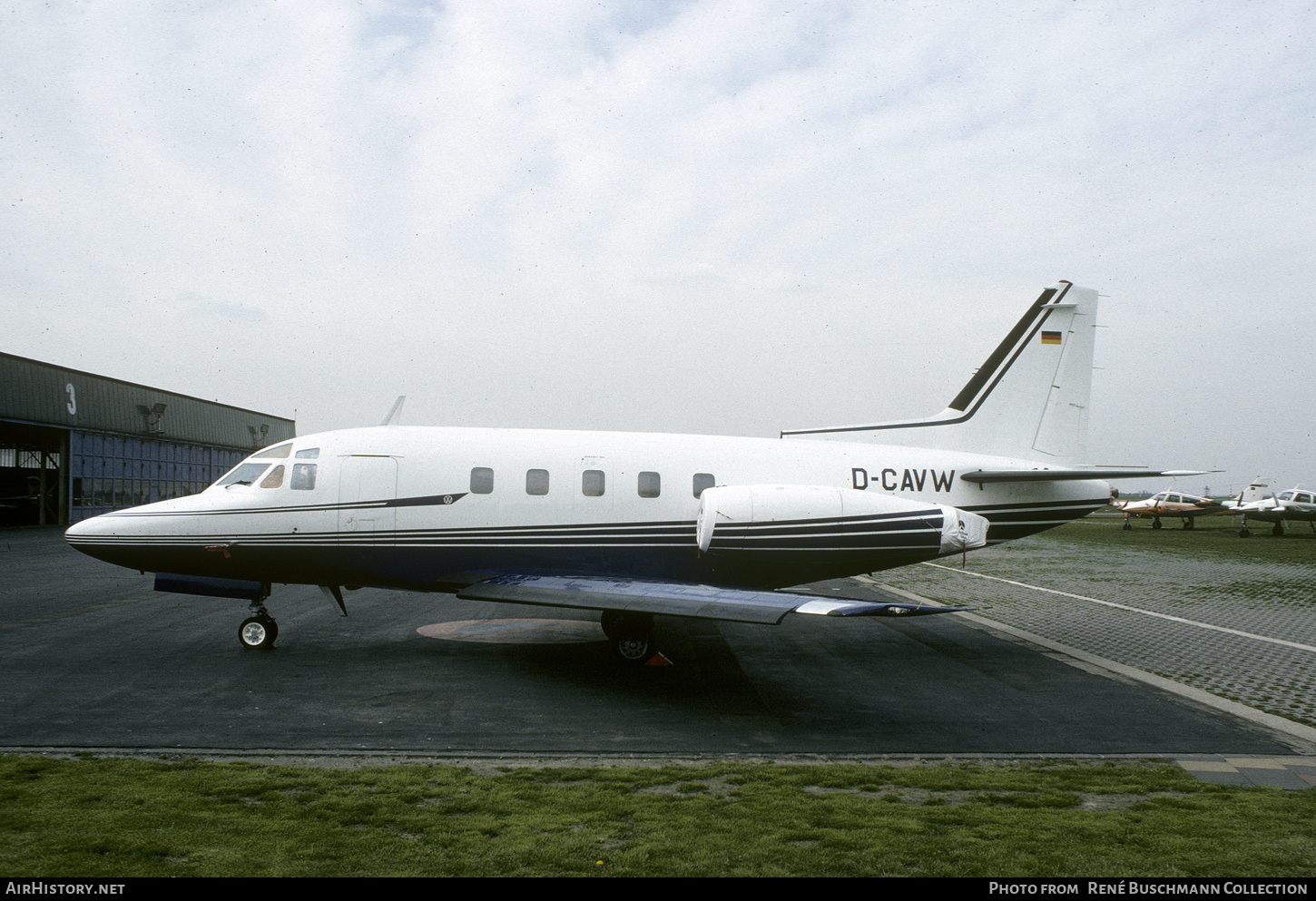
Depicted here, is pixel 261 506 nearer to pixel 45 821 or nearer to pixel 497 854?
Result: pixel 45 821

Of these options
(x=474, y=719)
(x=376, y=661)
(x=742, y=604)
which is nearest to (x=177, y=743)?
(x=474, y=719)

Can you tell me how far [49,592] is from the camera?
17.0 metres

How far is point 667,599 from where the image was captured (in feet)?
32.2

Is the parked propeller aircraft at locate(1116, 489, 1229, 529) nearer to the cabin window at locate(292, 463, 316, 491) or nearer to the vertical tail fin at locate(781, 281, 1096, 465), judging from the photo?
the vertical tail fin at locate(781, 281, 1096, 465)

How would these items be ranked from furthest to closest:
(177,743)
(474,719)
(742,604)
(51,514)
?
1. (51,514)
2. (742,604)
3. (474,719)
4. (177,743)

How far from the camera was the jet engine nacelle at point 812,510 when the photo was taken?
11141 millimetres

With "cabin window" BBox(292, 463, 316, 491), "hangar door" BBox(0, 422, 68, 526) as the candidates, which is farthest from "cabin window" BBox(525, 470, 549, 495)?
"hangar door" BBox(0, 422, 68, 526)

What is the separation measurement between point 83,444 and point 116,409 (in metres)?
3.36

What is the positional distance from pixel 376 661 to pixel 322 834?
6149mm

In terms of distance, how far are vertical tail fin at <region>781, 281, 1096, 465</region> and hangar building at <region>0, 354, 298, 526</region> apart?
42.5m

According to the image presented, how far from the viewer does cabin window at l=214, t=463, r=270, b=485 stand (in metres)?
12.0

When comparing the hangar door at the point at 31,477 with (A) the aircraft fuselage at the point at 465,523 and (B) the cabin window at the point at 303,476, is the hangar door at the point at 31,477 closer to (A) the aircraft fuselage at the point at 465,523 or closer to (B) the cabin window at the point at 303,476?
(A) the aircraft fuselage at the point at 465,523

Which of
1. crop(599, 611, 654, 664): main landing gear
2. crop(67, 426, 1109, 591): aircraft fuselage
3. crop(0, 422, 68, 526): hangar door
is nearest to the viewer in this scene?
crop(599, 611, 654, 664): main landing gear

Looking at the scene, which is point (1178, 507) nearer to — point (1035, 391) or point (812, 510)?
point (1035, 391)
